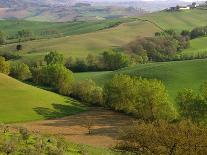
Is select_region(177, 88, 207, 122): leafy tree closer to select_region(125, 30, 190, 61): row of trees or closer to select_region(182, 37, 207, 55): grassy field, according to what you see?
select_region(125, 30, 190, 61): row of trees

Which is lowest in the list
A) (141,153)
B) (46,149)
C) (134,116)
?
(134,116)

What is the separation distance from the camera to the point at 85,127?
82375 mm

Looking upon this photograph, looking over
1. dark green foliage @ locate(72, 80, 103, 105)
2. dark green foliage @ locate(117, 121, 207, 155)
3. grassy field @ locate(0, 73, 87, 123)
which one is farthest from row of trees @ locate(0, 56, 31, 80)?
dark green foliage @ locate(117, 121, 207, 155)

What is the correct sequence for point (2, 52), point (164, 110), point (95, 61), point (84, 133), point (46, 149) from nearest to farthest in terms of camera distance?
point (46, 149) < point (84, 133) < point (164, 110) < point (95, 61) < point (2, 52)

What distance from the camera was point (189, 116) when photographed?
78375 millimetres

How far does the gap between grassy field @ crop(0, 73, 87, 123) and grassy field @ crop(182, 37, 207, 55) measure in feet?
249

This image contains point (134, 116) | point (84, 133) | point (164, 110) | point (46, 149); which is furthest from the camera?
point (134, 116)

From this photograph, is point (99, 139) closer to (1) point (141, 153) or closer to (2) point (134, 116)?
(2) point (134, 116)

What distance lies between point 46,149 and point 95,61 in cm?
11173

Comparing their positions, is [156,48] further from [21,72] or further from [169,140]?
[169,140]

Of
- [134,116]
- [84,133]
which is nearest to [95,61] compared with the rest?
[134,116]

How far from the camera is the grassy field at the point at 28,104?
283 feet

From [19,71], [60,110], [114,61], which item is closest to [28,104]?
[60,110]

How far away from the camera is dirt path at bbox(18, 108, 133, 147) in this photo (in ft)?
239
